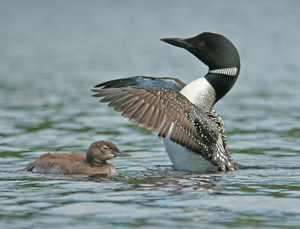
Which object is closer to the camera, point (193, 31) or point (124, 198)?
point (124, 198)

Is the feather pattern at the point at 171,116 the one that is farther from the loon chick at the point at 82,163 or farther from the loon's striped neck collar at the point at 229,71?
the loon chick at the point at 82,163

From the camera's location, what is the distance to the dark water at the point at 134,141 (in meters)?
4.50

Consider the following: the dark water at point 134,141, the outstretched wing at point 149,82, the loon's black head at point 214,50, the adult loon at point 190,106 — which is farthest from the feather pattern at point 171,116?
the outstretched wing at point 149,82

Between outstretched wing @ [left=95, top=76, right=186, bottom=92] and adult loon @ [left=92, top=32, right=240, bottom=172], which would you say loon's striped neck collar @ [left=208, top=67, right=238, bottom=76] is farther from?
outstretched wing @ [left=95, top=76, right=186, bottom=92]

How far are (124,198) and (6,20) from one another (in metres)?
36.6

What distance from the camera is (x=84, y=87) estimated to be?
1451 centimetres

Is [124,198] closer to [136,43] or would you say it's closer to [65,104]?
[65,104]

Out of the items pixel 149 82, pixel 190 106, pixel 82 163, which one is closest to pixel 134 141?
pixel 149 82

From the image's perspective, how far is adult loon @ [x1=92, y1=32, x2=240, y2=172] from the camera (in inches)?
224

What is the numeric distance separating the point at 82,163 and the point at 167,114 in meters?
1.38

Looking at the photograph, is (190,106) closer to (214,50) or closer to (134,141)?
(214,50)

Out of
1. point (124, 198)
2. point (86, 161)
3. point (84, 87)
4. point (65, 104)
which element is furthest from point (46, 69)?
point (124, 198)

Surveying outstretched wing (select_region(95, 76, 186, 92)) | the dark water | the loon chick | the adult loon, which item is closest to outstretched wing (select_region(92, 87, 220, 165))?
the adult loon

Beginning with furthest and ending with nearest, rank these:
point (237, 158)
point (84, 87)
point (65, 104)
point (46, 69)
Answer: point (46, 69) → point (84, 87) → point (65, 104) → point (237, 158)
